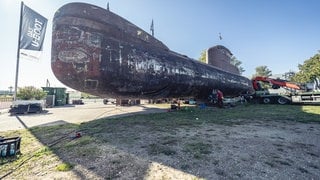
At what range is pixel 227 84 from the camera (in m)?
15.1

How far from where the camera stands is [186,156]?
11.7ft

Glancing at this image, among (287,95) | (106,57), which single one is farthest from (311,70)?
(106,57)

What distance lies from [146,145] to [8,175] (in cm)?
264

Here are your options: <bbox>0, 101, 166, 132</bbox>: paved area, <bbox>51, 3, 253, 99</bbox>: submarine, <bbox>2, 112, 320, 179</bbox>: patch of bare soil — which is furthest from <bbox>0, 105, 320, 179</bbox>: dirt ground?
<bbox>0, 101, 166, 132</bbox>: paved area

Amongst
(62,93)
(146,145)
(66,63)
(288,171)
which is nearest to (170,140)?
(146,145)

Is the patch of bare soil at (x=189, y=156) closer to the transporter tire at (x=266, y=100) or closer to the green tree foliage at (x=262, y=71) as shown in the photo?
the transporter tire at (x=266, y=100)

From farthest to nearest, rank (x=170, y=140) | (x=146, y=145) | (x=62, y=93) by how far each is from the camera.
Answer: (x=62, y=93)
(x=170, y=140)
(x=146, y=145)

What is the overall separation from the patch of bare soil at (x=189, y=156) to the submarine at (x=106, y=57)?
93.5 inches

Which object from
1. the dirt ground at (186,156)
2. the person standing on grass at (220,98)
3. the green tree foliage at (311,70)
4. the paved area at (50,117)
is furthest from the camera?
the green tree foliage at (311,70)

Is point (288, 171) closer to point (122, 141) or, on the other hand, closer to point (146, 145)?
point (146, 145)

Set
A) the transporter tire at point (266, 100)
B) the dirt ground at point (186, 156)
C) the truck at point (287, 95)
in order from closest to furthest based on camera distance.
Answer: the dirt ground at point (186, 156), the truck at point (287, 95), the transporter tire at point (266, 100)

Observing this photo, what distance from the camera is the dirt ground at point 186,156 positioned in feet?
9.30

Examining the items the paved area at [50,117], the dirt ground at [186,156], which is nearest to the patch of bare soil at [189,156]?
the dirt ground at [186,156]

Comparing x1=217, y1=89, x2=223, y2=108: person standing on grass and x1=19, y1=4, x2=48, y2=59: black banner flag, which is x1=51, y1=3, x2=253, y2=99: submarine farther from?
x1=19, y1=4, x2=48, y2=59: black banner flag
